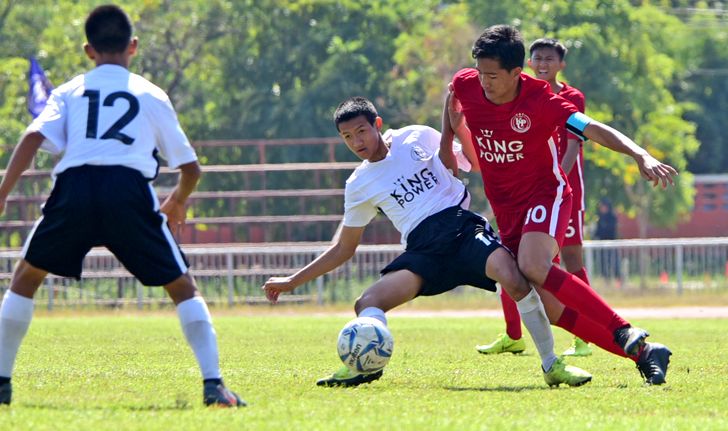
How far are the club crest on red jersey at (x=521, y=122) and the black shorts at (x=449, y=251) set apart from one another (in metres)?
0.75

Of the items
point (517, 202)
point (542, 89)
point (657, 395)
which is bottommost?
point (657, 395)

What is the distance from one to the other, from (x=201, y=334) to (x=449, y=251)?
93.3 inches

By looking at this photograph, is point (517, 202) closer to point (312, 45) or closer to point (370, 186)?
point (370, 186)

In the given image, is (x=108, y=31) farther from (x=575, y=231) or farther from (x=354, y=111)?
(x=575, y=231)

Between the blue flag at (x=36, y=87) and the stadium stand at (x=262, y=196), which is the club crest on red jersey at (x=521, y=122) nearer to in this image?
the stadium stand at (x=262, y=196)

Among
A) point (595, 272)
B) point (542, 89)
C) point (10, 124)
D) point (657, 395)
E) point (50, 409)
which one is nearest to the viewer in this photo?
point (50, 409)

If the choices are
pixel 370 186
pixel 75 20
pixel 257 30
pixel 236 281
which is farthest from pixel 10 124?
pixel 370 186

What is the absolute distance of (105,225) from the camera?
21.6 feet

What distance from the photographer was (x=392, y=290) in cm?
862

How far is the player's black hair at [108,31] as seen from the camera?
22.2 ft

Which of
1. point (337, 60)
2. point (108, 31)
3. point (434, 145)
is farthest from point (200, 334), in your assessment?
point (337, 60)

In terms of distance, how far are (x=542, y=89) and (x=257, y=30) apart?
28697 mm

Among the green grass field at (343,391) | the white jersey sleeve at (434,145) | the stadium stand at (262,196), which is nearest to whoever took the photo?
the green grass field at (343,391)

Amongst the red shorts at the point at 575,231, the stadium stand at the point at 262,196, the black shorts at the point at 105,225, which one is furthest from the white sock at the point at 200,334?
the stadium stand at the point at 262,196
